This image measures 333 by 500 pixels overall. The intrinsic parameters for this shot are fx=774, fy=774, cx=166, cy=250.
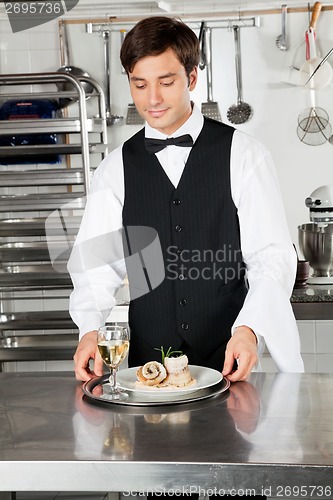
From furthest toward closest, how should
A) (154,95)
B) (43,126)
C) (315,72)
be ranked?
1. (315,72)
2. (43,126)
3. (154,95)

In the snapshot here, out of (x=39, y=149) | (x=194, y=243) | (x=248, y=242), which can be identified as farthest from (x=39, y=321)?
(x=248, y=242)

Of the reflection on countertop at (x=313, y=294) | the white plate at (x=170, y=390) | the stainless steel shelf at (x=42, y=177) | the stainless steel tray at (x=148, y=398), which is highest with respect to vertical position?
the stainless steel shelf at (x=42, y=177)

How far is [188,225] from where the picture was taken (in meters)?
2.39

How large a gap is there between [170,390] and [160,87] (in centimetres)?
87

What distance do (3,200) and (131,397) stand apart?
10.5 feet

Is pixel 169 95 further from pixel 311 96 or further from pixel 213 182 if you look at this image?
pixel 311 96

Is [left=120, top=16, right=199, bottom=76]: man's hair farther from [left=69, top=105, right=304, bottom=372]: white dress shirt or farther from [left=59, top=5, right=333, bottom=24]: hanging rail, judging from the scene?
[left=59, top=5, right=333, bottom=24]: hanging rail

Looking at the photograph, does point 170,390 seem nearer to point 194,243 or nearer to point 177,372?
point 177,372

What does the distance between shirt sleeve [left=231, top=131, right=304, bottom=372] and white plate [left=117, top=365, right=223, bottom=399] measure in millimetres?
231

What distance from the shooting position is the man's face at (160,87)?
2148mm

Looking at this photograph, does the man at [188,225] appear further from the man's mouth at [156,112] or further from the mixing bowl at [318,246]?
the mixing bowl at [318,246]
